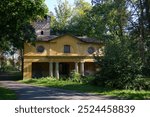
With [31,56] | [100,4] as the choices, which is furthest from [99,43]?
[31,56]

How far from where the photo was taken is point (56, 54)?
2083 inches

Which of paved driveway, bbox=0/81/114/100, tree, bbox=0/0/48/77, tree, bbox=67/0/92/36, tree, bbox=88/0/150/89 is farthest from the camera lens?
tree, bbox=67/0/92/36

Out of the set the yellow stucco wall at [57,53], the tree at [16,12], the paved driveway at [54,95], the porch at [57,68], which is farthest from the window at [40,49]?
the paved driveway at [54,95]

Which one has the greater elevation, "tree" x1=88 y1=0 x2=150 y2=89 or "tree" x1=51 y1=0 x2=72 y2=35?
"tree" x1=51 y1=0 x2=72 y2=35

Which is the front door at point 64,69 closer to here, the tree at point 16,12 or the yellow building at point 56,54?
the yellow building at point 56,54

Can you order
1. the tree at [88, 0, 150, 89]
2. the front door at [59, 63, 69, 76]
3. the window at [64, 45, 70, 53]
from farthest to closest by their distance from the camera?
the front door at [59, 63, 69, 76] → the window at [64, 45, 70, 53] → the tree at [88, 0, 150, 89]

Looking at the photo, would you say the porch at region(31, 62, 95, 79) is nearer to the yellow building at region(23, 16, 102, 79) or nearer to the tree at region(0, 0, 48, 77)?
the yellow building at region(23, 16, 102, 79)

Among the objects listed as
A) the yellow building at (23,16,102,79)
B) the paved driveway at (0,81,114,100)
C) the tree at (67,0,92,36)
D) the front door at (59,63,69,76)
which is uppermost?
the tree at (67,0,92,36)

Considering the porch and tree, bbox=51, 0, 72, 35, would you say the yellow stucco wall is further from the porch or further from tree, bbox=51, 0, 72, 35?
tree, bbox=51, 0, 72, 35

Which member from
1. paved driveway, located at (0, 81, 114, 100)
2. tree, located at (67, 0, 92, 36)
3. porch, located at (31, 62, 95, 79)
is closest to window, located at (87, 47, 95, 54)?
porch, located at (31, 62, 95, 79)

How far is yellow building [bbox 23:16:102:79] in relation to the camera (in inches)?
2024

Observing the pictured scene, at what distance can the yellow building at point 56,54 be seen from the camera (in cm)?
5141

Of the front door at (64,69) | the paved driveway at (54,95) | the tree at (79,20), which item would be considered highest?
the tree at (79,20)

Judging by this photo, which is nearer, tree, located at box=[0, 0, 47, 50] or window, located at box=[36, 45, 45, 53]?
tree, located at box=[0, 0, 47, 50]
